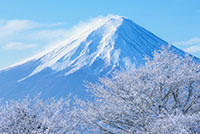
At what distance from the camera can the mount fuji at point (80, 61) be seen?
60.1m

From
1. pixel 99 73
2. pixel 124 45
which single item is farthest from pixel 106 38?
pixel 99 73

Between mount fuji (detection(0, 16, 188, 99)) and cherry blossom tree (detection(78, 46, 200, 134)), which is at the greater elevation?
mount fuji (detection(0, 16, 188, 99))

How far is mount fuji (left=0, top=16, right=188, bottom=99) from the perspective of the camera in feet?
197

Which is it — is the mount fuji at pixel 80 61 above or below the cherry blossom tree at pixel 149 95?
above

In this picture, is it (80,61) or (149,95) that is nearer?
(149,95)

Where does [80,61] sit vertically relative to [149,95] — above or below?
above

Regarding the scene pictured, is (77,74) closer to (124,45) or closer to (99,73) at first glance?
(99,73)

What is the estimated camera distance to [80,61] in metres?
64.5

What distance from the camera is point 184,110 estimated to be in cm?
984

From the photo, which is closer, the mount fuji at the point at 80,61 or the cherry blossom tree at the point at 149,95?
the cherry blossom tree at the point at 149,95

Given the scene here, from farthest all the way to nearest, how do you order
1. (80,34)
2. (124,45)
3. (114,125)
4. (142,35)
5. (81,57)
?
(80,34)
(142,35)
(124,45)
(81,57)
(114,125)

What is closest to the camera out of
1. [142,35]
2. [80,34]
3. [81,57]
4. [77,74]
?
[77,74]

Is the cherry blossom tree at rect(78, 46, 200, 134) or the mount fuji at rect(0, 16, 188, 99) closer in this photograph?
the cherry blossom tree at rect(78, 46, 200, 134)

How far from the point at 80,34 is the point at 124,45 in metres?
14.8
